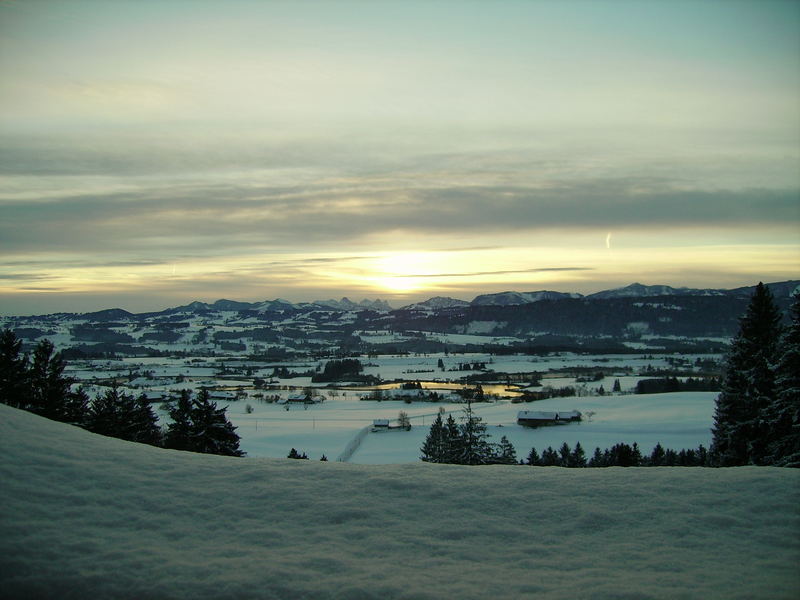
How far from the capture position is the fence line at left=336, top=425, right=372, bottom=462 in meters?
47.6

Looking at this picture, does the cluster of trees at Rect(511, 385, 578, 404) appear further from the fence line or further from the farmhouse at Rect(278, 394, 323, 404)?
the farmhouse at Rect(278, 394, 323, 404)

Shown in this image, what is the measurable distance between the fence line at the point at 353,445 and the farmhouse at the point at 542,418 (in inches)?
697

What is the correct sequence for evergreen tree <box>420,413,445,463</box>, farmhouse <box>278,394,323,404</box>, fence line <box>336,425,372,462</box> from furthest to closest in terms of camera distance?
farmhouse <box>278,394,323,404</box>, fence line <box>336,425,372,462</box>, evergreen tree <box>420,413,445,463</box>

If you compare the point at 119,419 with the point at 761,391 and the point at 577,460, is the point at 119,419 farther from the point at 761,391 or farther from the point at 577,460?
the point at 577,460

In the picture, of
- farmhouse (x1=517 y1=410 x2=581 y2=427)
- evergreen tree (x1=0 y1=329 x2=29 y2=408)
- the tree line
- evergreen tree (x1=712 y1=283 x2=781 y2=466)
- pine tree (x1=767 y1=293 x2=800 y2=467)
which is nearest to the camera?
pine tree (x1=767 y1=293 x2=800 y2=467)

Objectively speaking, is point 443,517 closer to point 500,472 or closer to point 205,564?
point 500,472

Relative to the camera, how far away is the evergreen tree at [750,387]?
1866cm

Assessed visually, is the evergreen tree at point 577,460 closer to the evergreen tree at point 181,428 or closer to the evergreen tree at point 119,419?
the evergreen tree at point 181,428

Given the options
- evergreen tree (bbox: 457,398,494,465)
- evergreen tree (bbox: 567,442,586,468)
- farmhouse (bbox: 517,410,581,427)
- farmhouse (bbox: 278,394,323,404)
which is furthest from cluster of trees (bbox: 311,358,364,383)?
evergreen tree (bbox: 457,398,494,465)

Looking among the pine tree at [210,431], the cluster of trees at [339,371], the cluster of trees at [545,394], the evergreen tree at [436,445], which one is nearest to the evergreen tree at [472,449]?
the evergreen tree at [436,445]

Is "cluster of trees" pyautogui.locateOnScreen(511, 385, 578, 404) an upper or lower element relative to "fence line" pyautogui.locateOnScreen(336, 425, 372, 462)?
lower

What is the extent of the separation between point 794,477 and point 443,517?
5105mm

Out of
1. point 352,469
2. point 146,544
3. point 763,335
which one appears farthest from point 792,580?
point 763,335

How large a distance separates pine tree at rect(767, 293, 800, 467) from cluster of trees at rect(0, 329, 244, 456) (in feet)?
64.7
